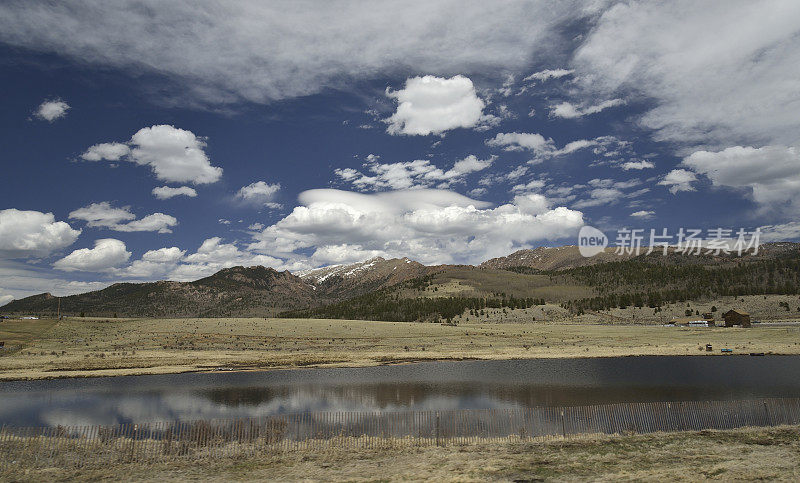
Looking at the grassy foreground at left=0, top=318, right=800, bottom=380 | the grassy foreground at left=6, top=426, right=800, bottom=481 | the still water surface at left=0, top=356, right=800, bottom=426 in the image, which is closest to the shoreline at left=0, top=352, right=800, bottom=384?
the grassy foreground at left=0, top=318, right=800, bottom=380

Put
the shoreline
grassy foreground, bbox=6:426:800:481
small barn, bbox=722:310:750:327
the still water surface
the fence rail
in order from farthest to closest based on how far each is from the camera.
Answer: small barn, bbox=722:310:750:327
the shoreline
the still water surface
the fence rail
grassy foreground, bbox=6:426:800:481

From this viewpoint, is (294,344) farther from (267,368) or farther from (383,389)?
(383,389)

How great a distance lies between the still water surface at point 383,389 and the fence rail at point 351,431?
6.32 meters

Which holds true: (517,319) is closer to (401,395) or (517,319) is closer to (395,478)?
(401,395)

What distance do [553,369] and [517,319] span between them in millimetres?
130003

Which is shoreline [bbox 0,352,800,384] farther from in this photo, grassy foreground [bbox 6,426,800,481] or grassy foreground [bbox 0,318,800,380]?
grassy foreground [bbox 6,426,800,481]

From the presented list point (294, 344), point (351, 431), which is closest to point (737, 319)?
point (294, 344)

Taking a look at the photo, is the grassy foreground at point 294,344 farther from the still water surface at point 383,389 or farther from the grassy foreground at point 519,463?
the grassy foreground at point 519,463

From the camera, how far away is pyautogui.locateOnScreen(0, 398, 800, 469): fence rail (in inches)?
1105

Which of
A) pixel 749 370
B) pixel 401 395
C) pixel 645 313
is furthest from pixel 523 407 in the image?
pixel 645 313

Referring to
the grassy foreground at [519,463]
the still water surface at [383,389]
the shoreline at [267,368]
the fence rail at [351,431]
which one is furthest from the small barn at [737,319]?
the grassy foreground at [519,463]

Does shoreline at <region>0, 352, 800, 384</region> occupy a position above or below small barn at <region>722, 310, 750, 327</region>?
below

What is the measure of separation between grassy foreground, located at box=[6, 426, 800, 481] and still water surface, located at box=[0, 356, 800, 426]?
54.5 ft

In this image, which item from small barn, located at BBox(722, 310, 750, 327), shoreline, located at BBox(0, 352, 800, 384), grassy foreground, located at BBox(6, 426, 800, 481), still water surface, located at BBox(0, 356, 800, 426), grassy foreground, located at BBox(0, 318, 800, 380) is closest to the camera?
grassy foreground, located at BBox(6, 426, 800, 481)
